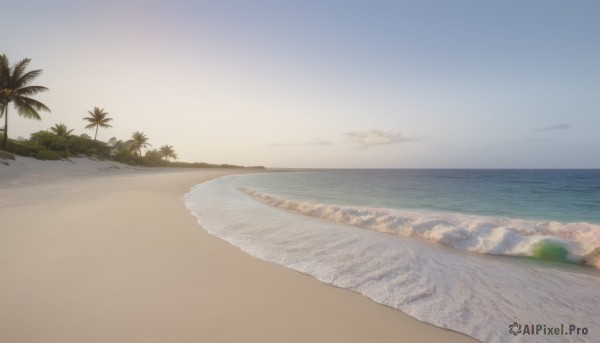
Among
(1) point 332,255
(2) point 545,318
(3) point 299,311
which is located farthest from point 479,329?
(1) point 332,255

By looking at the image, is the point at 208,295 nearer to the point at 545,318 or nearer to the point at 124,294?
the point at 124,294

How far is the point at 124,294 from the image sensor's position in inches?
122

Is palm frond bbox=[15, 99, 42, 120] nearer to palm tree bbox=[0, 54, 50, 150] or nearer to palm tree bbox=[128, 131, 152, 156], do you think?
palm tree bbox=[0, 54, 50, 150]

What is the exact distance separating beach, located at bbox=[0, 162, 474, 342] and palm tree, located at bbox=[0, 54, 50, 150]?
107 ft

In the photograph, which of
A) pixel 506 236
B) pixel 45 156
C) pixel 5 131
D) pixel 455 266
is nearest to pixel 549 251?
pixel 506 236

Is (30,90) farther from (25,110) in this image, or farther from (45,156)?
(45,156)

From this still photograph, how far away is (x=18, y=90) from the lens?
25422mm

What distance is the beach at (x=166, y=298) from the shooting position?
8.03 ft

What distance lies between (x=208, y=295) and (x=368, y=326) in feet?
7.15

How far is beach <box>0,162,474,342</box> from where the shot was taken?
2.45 metres

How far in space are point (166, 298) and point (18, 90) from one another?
3880 centimetres

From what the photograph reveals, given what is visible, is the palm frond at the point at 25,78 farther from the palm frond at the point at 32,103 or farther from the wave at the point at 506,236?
the wave at the point at 506,236

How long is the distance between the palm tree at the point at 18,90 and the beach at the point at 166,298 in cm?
3262

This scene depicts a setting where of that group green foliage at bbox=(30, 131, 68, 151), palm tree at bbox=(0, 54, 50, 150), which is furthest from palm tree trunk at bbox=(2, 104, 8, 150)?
green foliage at bbox=(30, 131, 68, 151)
